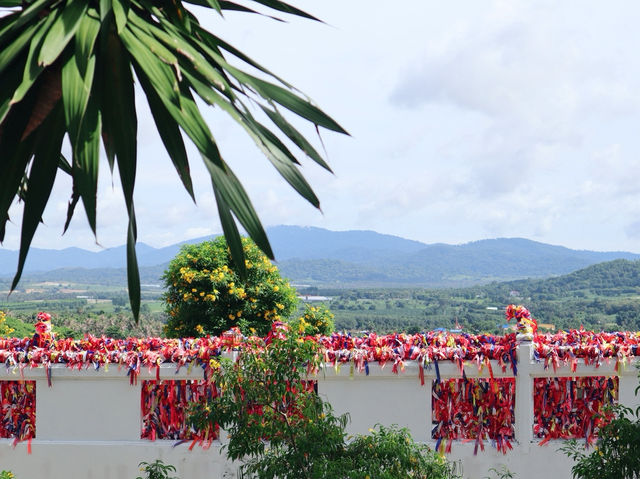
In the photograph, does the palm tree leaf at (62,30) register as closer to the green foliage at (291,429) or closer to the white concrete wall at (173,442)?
the green foliage at (291,429)

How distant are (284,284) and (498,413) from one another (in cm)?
958

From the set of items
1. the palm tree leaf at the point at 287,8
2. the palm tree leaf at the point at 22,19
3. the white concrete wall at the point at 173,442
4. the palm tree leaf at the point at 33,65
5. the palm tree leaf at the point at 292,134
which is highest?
the palm tree leaf at the point at 287,8

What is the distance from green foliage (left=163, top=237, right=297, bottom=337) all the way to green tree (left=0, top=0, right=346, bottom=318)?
1156 cm

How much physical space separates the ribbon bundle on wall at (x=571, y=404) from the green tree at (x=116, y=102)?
4785 millimetres

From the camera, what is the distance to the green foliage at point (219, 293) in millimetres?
16188

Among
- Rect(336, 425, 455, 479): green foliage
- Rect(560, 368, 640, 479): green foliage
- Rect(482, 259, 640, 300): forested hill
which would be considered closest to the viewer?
Rect(336, 425, 455, 479): green foliage

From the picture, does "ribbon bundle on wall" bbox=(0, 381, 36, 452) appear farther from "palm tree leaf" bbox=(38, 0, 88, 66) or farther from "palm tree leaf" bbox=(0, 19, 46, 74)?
"palm tree leaf" bbox=(38, 0, 88, 66)

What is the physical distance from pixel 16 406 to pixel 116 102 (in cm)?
553

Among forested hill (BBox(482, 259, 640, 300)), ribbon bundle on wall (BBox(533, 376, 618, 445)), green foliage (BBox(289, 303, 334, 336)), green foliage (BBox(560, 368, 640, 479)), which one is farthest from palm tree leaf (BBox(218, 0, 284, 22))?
forested hill (BBox(482, 259, 640, 300))

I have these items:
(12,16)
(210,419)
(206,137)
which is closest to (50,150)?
(12,16)

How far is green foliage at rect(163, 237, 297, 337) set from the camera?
16.2 m

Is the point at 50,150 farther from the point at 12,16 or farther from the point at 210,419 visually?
the point at 210,419

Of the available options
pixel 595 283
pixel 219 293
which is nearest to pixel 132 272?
pixel 219 293

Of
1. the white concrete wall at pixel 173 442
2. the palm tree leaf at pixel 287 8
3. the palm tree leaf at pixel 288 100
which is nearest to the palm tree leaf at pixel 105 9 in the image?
the palm tree leaf at pixel 288 100
